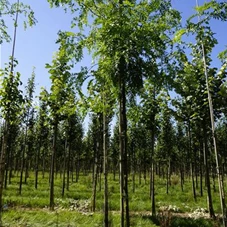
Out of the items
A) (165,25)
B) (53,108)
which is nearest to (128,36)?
(165,25)

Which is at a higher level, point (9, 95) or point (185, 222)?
point (9, 95)

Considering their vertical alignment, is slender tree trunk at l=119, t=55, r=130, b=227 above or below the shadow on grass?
above

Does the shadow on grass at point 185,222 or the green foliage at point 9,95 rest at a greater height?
the green foliage at point 9,95

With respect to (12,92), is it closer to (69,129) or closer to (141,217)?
(141,217)

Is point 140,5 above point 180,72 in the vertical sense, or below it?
above

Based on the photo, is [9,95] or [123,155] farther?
[9,95]

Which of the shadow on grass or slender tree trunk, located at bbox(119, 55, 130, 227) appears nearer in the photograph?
slender tree trunk, located at bbox(119, 55, 130, 227)

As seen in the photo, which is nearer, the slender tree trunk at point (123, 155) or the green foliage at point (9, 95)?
the slender tree trunk at point (123, 155)

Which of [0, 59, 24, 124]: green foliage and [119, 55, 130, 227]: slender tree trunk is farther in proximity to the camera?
[0, 59, 24, 124]: green foliage

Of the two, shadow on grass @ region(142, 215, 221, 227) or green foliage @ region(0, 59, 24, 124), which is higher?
green foliage @ region(0, 59, 24, 124)

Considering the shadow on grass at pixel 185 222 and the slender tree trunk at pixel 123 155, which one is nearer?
the slender tree trunk at pixel 123 155

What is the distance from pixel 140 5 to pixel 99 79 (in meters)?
1.64

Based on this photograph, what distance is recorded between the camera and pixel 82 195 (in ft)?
70.8

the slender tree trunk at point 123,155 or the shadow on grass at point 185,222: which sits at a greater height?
the slender tree trunk at point 123,155
